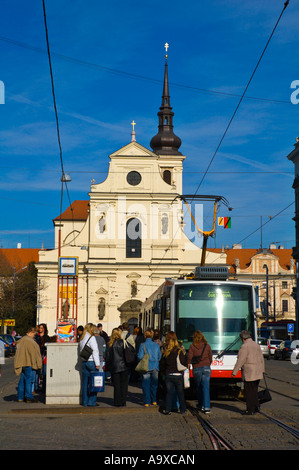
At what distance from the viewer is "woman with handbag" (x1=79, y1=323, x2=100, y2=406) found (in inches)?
546

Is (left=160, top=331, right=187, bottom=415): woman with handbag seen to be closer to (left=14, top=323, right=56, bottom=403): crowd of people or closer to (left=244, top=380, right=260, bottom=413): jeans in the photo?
(left=244, top=380, right=260, bottom=413): jeans

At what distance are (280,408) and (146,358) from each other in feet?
9.09

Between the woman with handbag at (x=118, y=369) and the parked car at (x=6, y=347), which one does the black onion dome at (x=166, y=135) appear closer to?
the parked car at (x=6, y=347)

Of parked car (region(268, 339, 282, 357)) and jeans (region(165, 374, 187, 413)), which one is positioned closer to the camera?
jeans (region(165, 374, 187, 413))

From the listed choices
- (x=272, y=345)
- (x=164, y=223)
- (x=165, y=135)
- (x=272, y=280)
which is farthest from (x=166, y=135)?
(x=272, y=345)

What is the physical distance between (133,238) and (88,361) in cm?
5577

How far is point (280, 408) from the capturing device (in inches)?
566

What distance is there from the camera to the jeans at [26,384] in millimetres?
14705

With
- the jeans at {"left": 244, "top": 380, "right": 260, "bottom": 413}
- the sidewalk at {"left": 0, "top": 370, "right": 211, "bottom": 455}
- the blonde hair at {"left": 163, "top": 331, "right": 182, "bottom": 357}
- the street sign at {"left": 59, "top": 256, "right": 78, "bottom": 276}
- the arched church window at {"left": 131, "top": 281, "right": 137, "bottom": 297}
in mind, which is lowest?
the sidewalk at {"left": 0, "top": 370, "right": 211, "bottom": 455}

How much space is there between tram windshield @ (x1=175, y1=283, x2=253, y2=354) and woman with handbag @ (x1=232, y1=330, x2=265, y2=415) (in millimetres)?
2973

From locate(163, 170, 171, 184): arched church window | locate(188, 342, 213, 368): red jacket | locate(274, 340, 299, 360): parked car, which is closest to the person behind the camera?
locate(188, 342, 213, 368): red jacket

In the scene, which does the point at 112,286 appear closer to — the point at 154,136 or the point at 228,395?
the point at 154,136

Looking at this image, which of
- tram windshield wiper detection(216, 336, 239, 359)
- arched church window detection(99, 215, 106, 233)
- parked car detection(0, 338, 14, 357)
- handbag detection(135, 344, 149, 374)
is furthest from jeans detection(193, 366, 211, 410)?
arched church window detection(99, 215, 106, 233)

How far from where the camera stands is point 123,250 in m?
69.7
